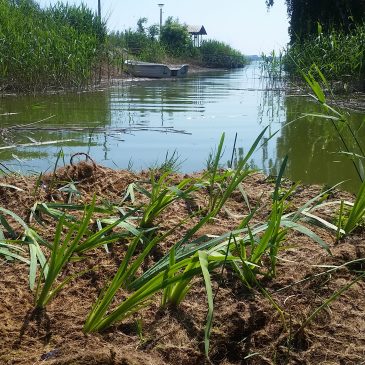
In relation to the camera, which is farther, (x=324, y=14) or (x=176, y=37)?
(x=176, y=37)

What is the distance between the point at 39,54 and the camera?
8.38 metres

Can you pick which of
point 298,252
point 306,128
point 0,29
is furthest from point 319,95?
point 0,29

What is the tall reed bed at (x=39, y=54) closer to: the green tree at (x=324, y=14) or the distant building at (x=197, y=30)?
the green tree at (x=324, y=14)

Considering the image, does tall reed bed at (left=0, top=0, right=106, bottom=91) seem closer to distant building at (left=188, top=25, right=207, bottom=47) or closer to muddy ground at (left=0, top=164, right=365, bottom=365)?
muddy ground at (left=0, top=164, right=365, bottom=365)

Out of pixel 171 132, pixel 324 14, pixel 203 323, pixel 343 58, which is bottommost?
pixel 203 323

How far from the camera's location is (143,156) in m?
3.99

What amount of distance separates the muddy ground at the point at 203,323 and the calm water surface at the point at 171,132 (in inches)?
34.6

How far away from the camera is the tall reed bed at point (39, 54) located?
8070 millimetres

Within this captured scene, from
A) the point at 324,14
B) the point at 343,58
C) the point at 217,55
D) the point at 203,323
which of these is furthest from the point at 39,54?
the point at 217,55

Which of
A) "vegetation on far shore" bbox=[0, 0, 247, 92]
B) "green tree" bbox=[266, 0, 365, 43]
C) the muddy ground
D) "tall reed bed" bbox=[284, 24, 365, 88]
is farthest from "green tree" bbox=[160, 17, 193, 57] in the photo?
the muddy ground

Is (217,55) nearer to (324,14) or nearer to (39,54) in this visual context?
(324,14)

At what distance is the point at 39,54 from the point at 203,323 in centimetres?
781

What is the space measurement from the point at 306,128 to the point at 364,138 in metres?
0.87

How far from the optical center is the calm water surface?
378cm
